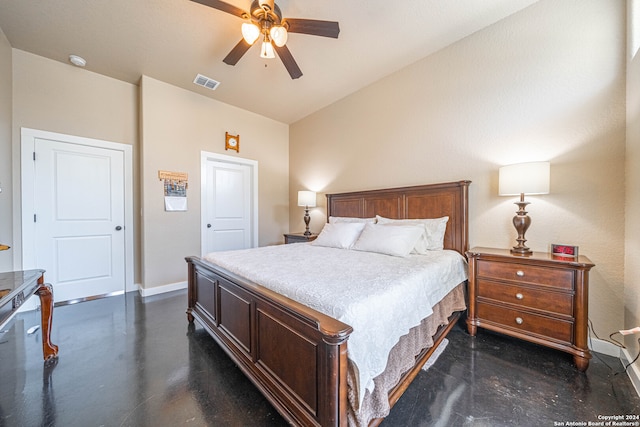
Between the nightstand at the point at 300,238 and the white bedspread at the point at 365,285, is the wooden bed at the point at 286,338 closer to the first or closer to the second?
the white bedspread at the point at 365,285

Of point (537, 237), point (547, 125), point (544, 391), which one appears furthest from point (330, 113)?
point (544, 391)

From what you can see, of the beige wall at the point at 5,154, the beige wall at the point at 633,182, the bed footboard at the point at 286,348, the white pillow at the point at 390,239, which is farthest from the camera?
the beige wall at the point at 5,154

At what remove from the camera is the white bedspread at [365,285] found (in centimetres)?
109

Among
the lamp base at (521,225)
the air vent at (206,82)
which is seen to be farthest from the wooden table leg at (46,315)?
the lamp base at (521,225)

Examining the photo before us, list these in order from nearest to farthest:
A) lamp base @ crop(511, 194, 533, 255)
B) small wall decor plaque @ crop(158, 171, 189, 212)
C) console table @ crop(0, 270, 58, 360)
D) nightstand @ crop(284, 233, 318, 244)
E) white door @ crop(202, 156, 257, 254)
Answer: console table @ crop(0, 270, 58, 360)
lamp base @ crop(511, 194, 533, 255)
small wall decor plaque @ crop(158, 171, 189, 212)
nightstand @ crop(284, 233, 318, 244)
white door @ crop(202, 156, 257, 254)

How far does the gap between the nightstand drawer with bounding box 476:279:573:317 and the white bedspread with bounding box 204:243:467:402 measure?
24 cm

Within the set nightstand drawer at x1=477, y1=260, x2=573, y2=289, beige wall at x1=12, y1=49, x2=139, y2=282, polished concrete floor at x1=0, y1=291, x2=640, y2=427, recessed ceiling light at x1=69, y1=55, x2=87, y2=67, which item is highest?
Answer: recessed ceiling light at x1=69, y1=55, x2=87, y2=67

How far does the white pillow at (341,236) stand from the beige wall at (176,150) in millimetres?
2087

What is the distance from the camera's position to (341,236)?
286 cm

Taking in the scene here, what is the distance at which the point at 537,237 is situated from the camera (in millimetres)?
2230

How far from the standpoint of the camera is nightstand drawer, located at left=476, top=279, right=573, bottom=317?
1.80 m

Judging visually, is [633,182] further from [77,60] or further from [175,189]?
[77,60]

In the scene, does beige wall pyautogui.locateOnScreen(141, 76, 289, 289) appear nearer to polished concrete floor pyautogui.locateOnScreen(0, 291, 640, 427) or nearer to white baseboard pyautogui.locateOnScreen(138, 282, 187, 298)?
white baseboard pyautogui.locateOnScreen(138, 282, 187, 298)

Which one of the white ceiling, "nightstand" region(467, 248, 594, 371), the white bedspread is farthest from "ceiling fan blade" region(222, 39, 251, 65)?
"nightstand" region(467, 248, 594, 371)
